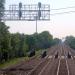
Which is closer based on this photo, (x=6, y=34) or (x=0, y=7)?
(x=0, y=7)

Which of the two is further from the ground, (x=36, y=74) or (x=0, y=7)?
(x=0, y=7)

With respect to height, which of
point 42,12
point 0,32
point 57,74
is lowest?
point 57,74

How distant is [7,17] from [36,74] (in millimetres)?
14324

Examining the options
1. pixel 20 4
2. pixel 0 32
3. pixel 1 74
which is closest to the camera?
pixel 1 74

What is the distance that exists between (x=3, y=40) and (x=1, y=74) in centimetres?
2601

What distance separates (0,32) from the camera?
49.4 metres

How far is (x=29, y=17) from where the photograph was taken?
44094 mm

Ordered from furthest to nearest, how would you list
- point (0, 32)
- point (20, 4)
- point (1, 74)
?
1. point (0, 32)
2. point (20, 4)
3. point (1, 74)

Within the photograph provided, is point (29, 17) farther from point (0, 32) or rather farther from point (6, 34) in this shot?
point (6, 34)

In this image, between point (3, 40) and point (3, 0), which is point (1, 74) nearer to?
point (3, 0)

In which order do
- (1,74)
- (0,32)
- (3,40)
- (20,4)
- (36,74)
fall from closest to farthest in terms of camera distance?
(1,74) < (36,74) < (20,4) < (0,32) < (3,40)

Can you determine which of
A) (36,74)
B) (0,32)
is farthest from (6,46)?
(36,74)

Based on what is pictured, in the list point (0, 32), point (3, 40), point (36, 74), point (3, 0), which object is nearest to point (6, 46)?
point (3, 40)

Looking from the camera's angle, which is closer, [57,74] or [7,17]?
[57,74]
